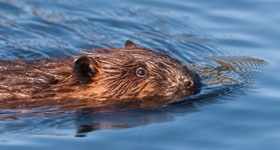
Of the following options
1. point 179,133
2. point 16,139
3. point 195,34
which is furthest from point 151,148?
point 195,34

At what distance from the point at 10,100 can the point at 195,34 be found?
3758 millimetres

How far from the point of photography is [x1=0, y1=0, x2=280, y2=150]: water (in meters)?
8.09

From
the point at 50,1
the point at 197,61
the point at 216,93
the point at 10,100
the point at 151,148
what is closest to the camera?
the point at 151,148

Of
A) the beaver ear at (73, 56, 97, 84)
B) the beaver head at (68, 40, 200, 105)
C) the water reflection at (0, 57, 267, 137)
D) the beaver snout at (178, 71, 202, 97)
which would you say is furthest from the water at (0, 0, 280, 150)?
the beaver ear at (73, 56, 97, 84)

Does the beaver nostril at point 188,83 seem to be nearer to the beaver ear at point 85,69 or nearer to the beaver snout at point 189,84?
the beaver snout at point 189,84

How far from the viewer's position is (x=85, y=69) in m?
8.92

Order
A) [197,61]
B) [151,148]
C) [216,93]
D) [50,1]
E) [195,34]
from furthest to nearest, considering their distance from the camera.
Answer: [50,1]
[195,34]
[197,61]
[216,93]
[151,148]

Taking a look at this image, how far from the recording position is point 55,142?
791 centimetres

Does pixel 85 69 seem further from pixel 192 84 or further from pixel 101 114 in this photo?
pixel 192 84

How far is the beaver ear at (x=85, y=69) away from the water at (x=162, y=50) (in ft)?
1.19

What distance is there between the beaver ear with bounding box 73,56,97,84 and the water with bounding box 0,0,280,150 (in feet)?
1.19

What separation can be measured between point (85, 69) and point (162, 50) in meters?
2.66

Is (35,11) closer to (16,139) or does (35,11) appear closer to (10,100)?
(10,100)

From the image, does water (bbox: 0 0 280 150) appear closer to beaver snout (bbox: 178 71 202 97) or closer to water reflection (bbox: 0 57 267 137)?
water reflection (bbox: 0 57 267 137)
